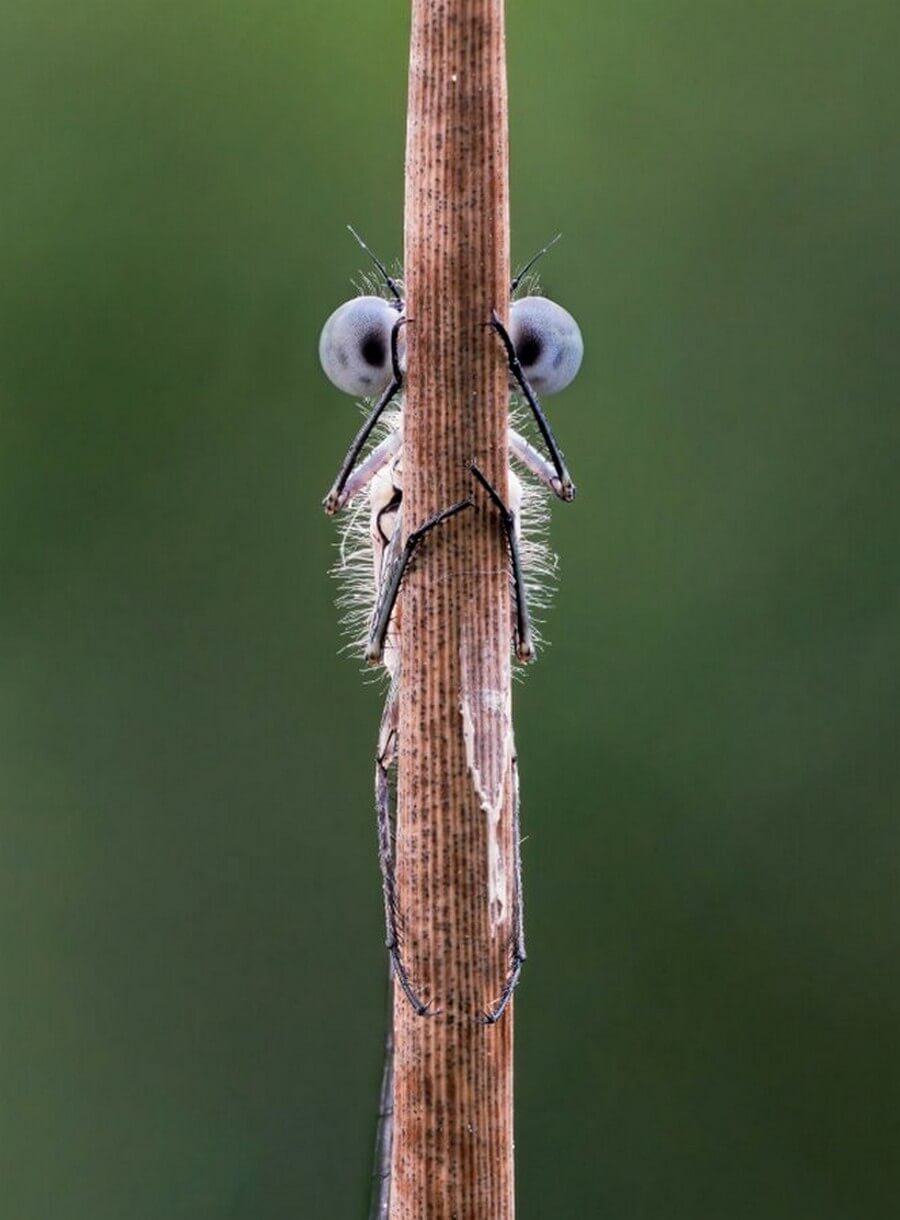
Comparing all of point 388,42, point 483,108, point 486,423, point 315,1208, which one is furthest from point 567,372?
point 315,1208

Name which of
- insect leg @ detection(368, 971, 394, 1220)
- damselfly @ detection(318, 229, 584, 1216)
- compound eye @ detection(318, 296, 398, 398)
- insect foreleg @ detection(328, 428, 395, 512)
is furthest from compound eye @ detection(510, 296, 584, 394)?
insect leg @ detection(368, 971, 394, 1220)

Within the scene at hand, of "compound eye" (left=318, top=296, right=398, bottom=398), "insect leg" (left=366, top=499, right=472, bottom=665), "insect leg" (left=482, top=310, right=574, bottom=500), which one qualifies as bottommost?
"insect leg" (left=366, top=499, right=472, bottom=665)

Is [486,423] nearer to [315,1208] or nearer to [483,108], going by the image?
[483,108]

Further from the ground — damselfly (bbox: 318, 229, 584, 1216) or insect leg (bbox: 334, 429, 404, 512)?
insect leg (bbox: 334, 429, 404, 512)

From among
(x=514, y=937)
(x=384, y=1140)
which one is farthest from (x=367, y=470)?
(x=384, y=1140)

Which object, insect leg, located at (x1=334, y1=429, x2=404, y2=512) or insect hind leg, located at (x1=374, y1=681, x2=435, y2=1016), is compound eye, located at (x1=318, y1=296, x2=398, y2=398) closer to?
insect leg, located at (x1=334, y1=429, x2=404, y2=512)

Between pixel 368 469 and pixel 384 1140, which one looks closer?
pixel 368 469

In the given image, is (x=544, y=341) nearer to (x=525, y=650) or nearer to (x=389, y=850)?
(x=525, y=650)

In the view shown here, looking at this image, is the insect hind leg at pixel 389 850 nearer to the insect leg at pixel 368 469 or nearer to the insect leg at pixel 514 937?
the insect leg at pixel 514 937
